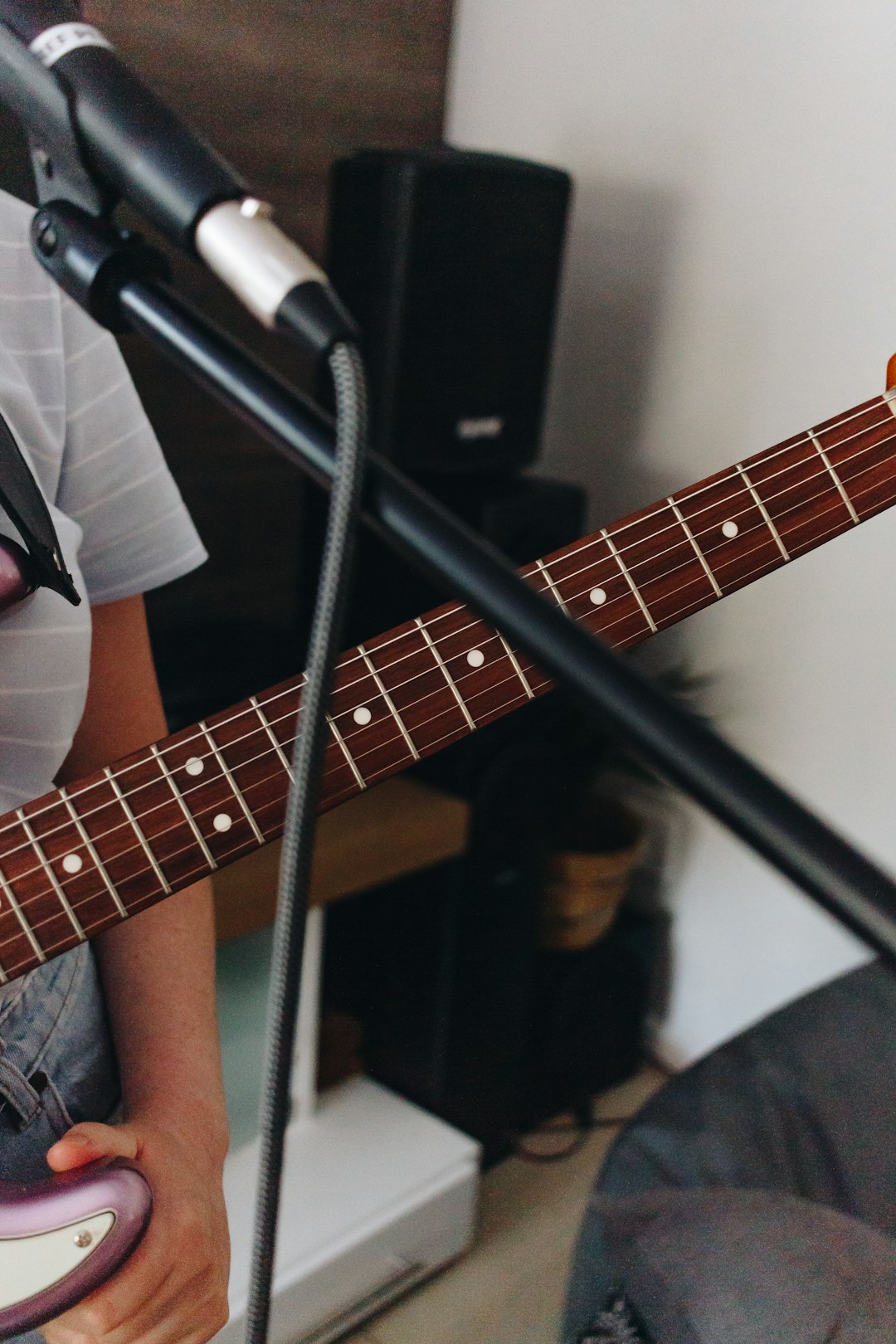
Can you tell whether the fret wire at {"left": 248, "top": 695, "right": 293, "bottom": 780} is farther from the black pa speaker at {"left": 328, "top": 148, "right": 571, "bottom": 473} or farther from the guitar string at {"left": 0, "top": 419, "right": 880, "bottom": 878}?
the black pa speaker at {"left": 328, "top": 148, "right": 571, "bottom": 473}

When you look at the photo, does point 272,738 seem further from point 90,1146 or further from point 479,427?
point 479,427

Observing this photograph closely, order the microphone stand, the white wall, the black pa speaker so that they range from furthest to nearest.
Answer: the black pa speaker
the white wall
the microphone stand

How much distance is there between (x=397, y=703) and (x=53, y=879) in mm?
122

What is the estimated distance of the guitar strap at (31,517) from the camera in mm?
333

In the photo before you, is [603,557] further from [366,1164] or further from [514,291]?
[514,291]

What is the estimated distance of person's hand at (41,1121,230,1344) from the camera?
31 centimetres

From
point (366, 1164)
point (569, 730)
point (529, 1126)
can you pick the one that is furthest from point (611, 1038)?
point (569, 730)

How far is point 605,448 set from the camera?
0.84 metres

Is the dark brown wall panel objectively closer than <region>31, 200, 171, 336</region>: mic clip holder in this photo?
No

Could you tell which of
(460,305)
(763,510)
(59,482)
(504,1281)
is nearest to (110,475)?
(59,482)

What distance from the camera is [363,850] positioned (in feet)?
2.68

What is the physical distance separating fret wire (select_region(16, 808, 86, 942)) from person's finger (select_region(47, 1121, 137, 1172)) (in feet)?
0.19

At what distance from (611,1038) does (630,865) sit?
1.53 ft

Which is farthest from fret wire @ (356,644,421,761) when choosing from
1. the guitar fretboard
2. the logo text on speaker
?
A: the logo text on speaker
